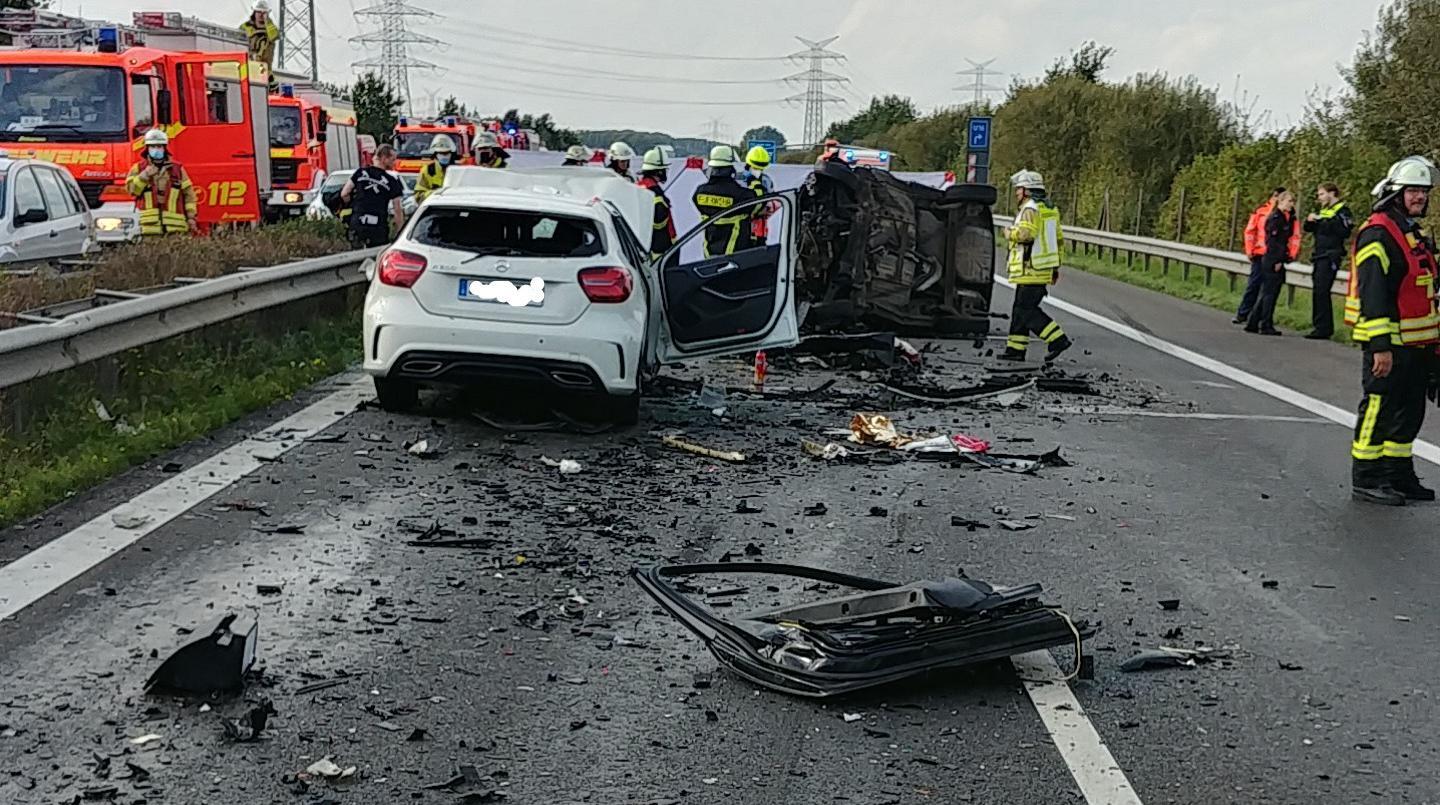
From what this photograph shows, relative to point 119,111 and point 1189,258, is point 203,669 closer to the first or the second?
point 119,111

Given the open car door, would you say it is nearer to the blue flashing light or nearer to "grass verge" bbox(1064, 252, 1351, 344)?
"grass verge" bbox(1064, 252, 1351, 344)

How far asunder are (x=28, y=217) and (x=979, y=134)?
25.0 metres

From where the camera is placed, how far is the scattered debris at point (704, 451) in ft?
30.9

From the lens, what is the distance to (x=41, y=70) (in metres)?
19.1

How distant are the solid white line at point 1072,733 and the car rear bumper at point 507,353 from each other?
4488 millimetres

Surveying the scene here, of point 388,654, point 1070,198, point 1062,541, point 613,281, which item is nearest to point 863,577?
point 1062,541

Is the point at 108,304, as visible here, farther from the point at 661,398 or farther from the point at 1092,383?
the point at 1092,383

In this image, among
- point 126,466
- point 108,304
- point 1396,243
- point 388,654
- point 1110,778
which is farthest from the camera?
point 108,304

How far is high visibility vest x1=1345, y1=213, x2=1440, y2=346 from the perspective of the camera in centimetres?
876

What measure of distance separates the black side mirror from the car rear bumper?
276 inches

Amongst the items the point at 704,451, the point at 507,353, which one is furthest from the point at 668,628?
the point at 507,353

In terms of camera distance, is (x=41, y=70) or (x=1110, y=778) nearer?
(x=1110, y=778)

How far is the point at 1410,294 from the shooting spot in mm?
8797

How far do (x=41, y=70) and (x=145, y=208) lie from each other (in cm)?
406
